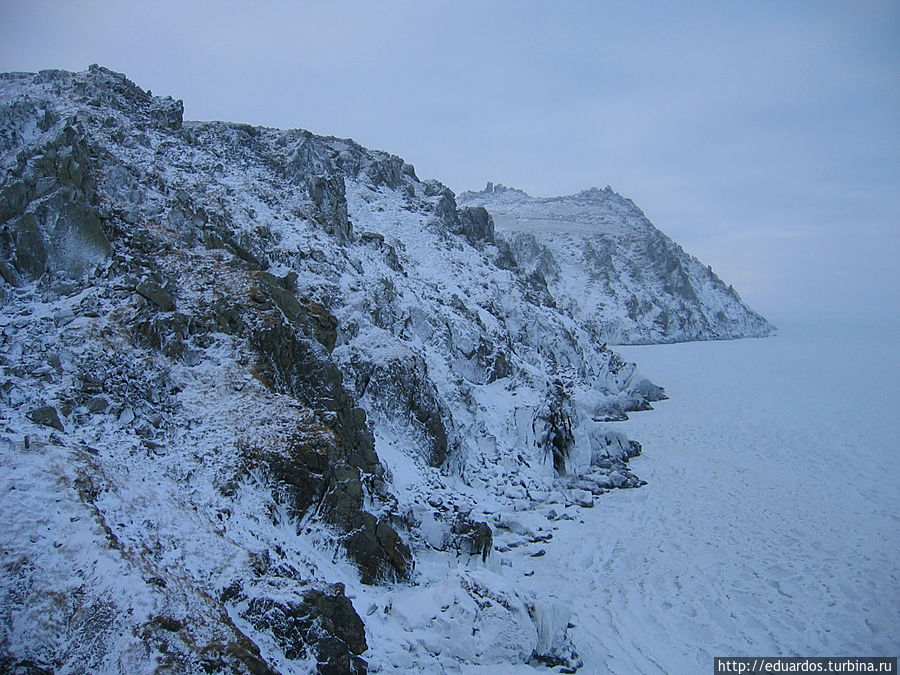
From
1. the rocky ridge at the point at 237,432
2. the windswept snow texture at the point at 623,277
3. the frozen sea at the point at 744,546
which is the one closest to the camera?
the rocky ridge at the point at 237,432

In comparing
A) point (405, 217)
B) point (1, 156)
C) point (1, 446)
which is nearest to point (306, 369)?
point (1, 446)

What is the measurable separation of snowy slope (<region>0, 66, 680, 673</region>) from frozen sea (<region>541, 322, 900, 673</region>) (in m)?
1.65

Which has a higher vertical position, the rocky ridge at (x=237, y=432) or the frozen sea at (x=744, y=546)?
the rocky ridge at (x=237, y=432)

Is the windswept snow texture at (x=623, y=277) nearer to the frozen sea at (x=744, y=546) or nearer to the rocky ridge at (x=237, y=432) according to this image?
the frozen sea at (x=744, y=546)

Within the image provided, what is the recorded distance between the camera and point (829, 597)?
12461 millimetres

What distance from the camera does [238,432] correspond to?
10.9 metres

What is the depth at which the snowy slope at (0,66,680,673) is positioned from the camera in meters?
7.03

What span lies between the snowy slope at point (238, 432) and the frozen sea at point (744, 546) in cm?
165

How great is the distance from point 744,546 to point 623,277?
73.8 m

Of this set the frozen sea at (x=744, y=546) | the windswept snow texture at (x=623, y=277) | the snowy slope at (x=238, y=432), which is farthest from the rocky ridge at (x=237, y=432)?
the windswept snow texture at (x=623, y=277)

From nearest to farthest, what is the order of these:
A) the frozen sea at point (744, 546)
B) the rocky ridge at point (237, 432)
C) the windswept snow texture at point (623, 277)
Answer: the rocky ridge at point (237, 432) < the frozen sea at point (744, 546) < the windswept snow texture at point (623, 277)

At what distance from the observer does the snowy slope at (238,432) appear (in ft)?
23.1

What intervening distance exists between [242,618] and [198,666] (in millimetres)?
1352

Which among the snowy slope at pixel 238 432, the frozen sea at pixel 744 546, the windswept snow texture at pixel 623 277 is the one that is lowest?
the frozen sea at pixel 744 546
